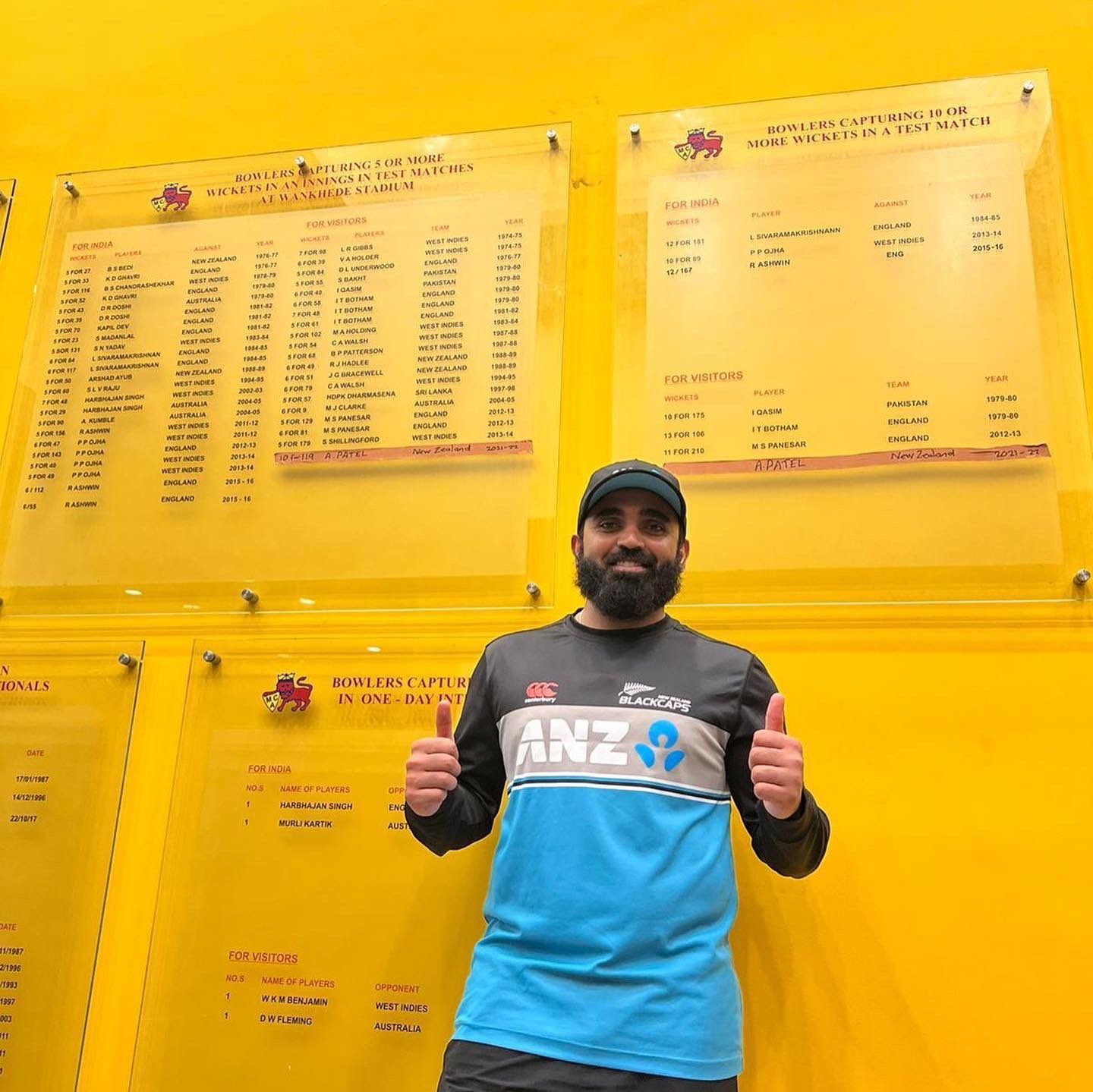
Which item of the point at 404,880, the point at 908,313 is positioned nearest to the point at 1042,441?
the point at 908,313

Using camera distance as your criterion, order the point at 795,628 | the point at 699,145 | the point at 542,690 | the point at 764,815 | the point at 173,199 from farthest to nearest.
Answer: the point at 173,199 → the point at 699,145 → the point at 795,628 → the point at 542,690 → the point at 764,815

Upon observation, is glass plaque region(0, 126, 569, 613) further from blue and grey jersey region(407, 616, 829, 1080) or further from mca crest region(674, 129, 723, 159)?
blue and grey jersey region(407, 616, 829, 1080)

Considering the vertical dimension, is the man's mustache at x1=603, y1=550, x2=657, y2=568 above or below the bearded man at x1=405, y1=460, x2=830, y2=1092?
above

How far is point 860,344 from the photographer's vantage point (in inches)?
63.9

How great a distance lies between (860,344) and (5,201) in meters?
1.95

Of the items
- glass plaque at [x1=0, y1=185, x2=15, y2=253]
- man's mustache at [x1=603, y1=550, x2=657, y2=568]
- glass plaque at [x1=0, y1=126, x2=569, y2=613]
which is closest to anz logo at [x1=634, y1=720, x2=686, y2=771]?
man's mustache at [x1=603, y1=550, x2=657, y2=568]

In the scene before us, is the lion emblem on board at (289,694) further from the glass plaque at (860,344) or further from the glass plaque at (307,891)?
the glass plaque at (860,344)

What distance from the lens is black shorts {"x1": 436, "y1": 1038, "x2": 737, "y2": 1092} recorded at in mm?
1038

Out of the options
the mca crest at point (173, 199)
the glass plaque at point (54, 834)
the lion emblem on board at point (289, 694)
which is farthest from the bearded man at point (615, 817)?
the mca crest at point (173, 199)

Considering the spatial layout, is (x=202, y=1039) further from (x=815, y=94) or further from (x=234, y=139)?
(x=815, y=94)

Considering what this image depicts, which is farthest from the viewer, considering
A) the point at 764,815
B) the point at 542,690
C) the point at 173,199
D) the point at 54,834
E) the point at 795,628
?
the point at 173,199

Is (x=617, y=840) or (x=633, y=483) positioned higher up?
(x=633, y=483)

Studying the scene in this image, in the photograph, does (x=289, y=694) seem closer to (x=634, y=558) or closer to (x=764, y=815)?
(x=634, y=558)

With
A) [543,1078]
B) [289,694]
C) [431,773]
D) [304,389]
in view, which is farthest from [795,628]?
[304,389]
